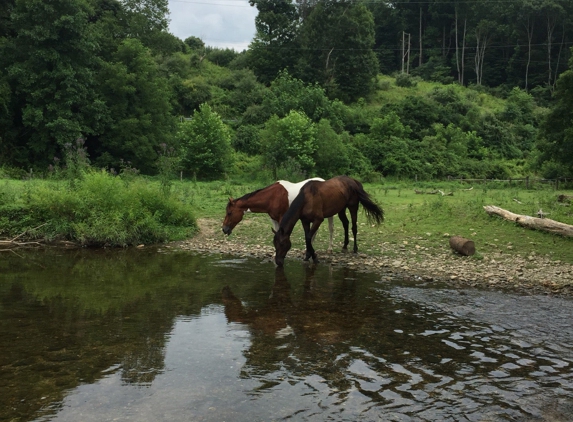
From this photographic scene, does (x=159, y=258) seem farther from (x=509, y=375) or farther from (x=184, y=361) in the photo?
(x=509, y=375)

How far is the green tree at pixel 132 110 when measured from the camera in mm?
33938

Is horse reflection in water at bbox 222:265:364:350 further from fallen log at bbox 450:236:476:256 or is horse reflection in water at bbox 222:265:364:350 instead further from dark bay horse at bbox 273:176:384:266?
fallen log at bbox 450:236:476:256

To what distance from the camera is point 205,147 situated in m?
32.1

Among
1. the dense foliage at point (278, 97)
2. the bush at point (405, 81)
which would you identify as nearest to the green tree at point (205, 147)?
the dense foliage at point (278, 97)

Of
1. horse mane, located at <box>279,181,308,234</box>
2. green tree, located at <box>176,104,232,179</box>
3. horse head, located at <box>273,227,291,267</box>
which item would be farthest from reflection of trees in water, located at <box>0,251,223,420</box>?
green tree, located at <box>176,104,232,179</box>

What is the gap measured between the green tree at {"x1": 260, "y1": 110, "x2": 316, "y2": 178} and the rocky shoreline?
18.0 metres

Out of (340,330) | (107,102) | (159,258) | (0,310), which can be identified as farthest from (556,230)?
(107,102)

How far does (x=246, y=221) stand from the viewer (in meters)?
16.4

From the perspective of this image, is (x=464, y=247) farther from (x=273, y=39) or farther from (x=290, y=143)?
(x=273, y=39)

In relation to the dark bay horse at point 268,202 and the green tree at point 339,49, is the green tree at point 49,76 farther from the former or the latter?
the green tree at point 339,49

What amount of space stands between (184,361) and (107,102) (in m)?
32.3

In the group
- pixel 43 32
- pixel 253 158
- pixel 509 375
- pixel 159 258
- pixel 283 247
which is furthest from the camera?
pixel 253 158

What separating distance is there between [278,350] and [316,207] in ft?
19.9

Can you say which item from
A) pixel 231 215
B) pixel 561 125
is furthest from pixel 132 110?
pixel 561 125
